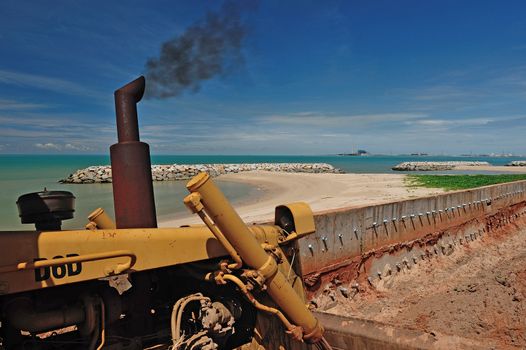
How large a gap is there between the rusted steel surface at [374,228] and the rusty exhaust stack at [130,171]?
14.8ft

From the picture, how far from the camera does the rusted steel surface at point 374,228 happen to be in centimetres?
828

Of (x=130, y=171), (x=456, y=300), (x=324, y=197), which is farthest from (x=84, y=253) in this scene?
(x=324, y=197)

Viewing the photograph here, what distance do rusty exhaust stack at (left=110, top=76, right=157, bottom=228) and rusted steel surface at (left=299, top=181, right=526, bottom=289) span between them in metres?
4.51

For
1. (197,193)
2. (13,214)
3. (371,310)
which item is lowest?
(371,310)

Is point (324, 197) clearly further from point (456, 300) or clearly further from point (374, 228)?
point (456, 300)

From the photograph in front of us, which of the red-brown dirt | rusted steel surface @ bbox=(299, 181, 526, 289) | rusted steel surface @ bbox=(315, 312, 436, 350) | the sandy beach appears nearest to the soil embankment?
the red-brown dirt

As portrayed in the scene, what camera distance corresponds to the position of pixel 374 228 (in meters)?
9.78

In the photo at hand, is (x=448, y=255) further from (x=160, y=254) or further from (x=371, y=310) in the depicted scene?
(x=160, y=254)

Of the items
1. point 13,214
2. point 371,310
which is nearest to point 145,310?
point 371,310

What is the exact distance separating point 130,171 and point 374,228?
738cm

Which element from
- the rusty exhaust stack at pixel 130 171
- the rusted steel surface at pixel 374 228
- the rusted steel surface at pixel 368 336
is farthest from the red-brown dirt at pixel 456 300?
the rusty exhaust stack at pixel 130 171

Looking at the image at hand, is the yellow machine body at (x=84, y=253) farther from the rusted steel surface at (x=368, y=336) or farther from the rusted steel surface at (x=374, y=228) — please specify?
the rusted steel surface at (x=374, y=228)

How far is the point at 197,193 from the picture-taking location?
3.40m

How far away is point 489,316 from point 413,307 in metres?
1.57
